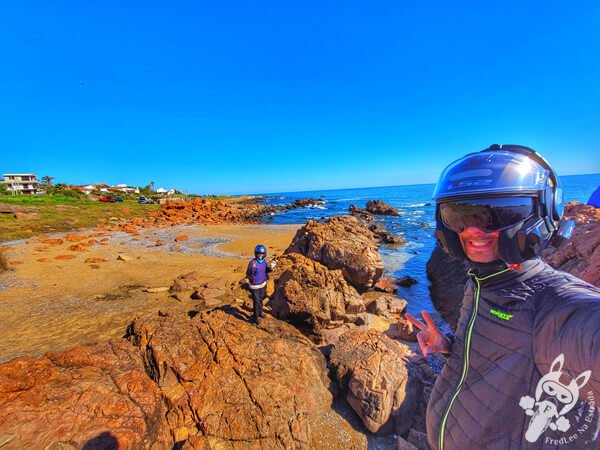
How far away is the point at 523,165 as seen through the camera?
1659 mm

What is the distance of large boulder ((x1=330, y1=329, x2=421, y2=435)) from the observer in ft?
13.5

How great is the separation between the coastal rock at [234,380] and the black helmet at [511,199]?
4.03 m

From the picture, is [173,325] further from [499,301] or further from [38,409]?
[499,301]

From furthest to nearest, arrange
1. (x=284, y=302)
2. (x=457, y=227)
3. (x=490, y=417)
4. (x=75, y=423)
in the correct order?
(x=284, y=302) < (x=75, y=423) < (x=457, y=227) < (x=490, y=417)

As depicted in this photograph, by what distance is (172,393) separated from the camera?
411 cm

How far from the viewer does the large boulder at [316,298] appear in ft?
22.5

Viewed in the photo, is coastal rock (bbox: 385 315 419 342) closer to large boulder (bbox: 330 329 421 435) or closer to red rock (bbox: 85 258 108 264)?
large boulder (bbox: 330 329 421 435)

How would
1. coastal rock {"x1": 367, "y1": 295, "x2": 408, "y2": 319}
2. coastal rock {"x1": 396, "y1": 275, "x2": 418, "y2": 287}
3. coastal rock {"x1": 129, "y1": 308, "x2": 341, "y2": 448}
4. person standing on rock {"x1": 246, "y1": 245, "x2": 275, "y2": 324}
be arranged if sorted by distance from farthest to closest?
1. coastal rock {"x1": 396, "y1": 275, "x2": 418, "y2": 287}
2. coastal rock {"x1": 367, "y1": 295, "x2": 408, "y2": 319}
3. person standing on rock {"x1": 246, "y1": 245, "x2": 275, "y2": 324}
4. coastal rock {"x1": 129, "y1": 308, "x2": 341, "y2": 448}

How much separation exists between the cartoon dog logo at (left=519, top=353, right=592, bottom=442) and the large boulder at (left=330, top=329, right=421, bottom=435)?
3.36m

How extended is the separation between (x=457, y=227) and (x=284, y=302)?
233 inches

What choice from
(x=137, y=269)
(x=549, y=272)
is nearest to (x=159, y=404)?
(x=549, y=272)

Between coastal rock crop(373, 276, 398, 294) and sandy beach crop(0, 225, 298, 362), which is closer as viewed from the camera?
sandy beach crop(0, 225, 298, 362)

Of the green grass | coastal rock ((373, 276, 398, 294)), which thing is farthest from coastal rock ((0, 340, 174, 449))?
the green grass

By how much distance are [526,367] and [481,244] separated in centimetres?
73
